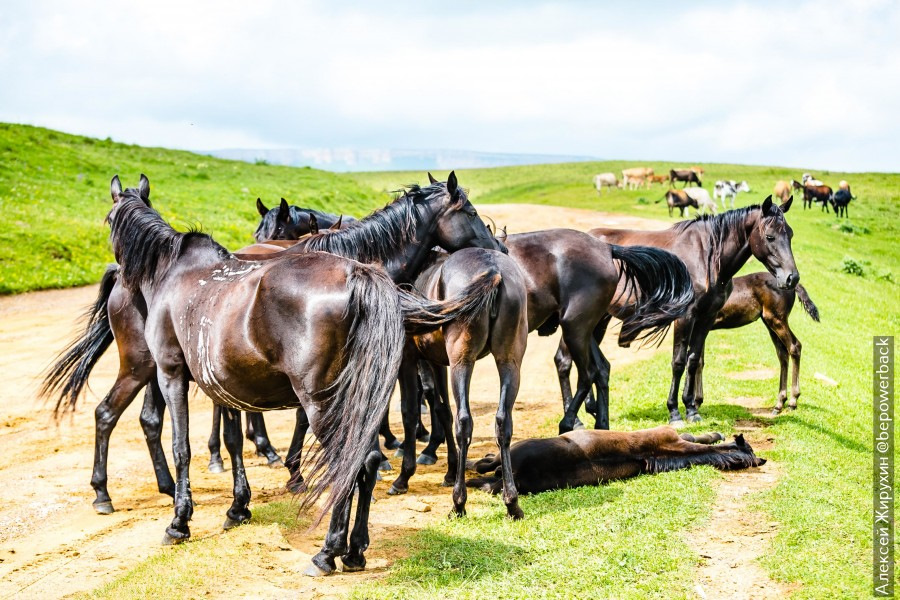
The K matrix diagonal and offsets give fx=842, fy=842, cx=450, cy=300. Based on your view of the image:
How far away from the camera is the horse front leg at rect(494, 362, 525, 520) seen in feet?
21.5

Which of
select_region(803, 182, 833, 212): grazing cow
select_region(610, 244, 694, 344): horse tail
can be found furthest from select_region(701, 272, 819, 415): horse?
select_region(803, 182, 833, 212): grazing cow

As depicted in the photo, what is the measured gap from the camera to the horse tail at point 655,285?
9.48 meters

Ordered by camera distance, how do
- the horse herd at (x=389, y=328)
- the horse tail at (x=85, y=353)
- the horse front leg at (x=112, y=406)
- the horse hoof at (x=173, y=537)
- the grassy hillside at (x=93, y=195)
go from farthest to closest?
the grassy hillside at (x=93, y=195) → the horse tail at (x=85, y=353) → the horse front leg at (x=112, y=406) → the horse hoof at (x=173, y=537) → the horse herd at (x=389, y=328)

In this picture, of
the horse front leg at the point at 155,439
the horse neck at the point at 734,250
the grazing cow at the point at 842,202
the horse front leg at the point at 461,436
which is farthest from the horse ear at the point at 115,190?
the grazing cow at the point at 842,202

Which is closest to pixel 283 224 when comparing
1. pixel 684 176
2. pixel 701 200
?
pixel 701 200

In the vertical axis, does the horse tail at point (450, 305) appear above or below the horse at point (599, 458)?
A: above

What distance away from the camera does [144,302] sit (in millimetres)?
7227

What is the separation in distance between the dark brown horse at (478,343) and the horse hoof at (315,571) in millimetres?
1423

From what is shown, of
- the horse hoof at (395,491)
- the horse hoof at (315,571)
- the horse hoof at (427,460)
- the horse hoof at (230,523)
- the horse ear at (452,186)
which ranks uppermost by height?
the horse ear at (452,186)

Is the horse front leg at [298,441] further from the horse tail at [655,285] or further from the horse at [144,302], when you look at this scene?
the horse tail at [655,285]

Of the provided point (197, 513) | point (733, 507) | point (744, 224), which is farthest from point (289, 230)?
point (733, 507)

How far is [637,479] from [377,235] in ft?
10.4

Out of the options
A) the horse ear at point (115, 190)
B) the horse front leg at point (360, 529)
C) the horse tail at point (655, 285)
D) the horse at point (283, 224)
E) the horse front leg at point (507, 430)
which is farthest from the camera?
the horse at point (283, 224)

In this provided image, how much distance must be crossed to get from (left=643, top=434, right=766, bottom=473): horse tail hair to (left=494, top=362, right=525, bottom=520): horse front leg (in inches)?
59.1
